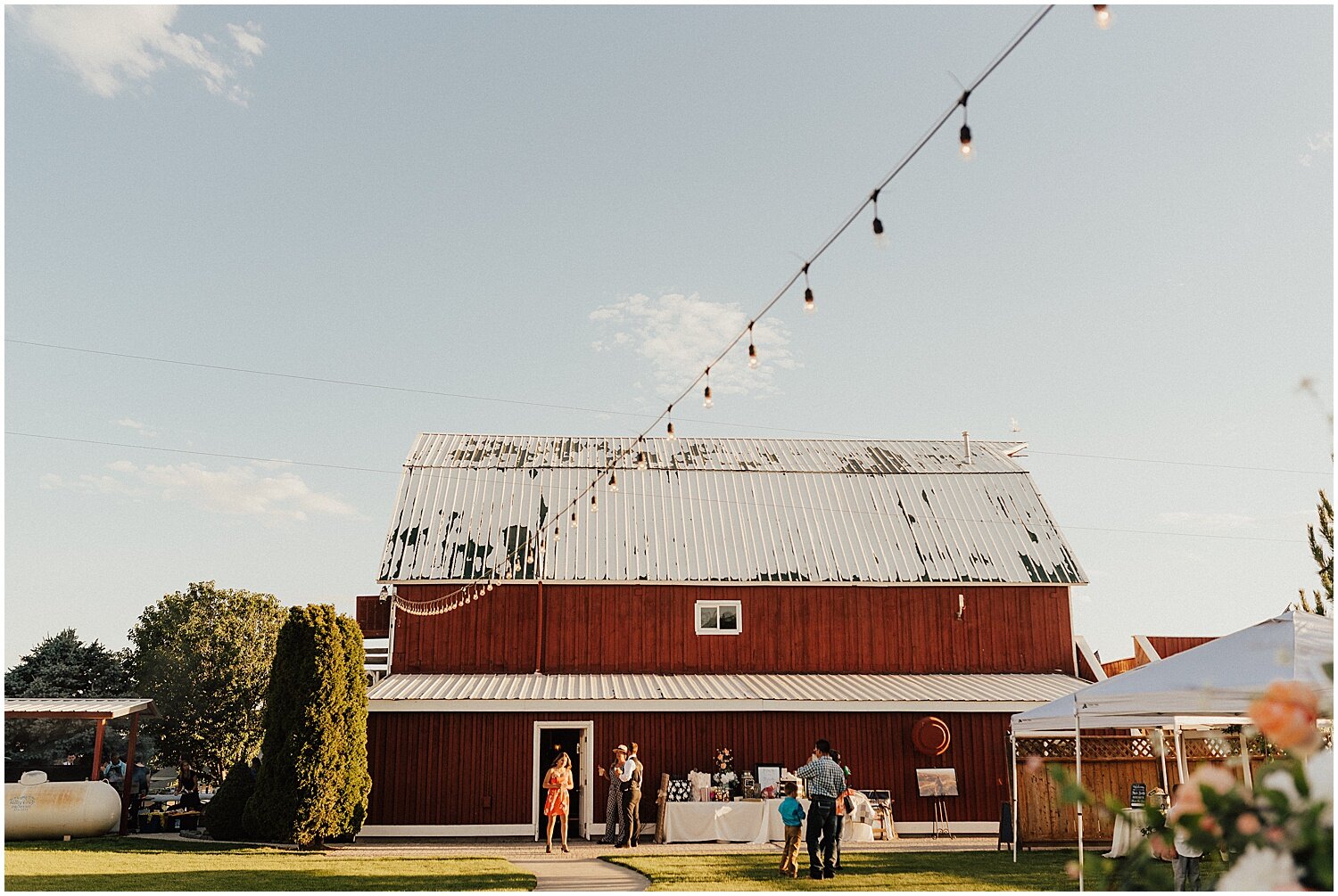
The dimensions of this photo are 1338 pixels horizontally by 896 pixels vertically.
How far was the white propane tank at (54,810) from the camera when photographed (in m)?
17.1

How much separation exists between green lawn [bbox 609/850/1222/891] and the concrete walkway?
22 cm

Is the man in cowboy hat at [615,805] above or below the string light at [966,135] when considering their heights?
below

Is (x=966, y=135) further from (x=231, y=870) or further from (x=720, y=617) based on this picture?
(x=720, y=617)

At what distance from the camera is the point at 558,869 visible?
1366 cm

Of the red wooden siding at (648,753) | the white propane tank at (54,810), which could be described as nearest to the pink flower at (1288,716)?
the red wooden siding at (648,753)

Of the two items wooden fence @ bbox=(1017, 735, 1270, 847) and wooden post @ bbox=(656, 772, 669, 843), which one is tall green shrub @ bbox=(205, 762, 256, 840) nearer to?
wooden post @ bbox=(656, 772, 669, 843)

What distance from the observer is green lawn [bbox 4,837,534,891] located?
1148cm

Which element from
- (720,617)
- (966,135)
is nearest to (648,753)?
(720,617)

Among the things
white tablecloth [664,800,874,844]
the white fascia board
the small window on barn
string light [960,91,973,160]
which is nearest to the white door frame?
the white fascia board

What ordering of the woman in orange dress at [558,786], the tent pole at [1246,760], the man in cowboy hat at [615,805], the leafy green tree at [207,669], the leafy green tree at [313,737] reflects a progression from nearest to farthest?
the tent pole at [1246,760] → the woman in orange dress at [558,786] → the leafy green tree at [313,737] → the man in cowboy hat at [615,805] → the leafy green tree at [207,669]

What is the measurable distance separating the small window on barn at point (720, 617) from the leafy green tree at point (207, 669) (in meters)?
21.9

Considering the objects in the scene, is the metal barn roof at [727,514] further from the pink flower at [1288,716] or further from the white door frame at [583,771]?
the pink flower at [1288,716]

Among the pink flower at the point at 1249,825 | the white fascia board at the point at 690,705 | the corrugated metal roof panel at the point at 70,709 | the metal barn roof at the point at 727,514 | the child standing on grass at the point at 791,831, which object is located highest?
the metal barn roof at the point at 727,514

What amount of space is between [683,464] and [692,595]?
4.34m
